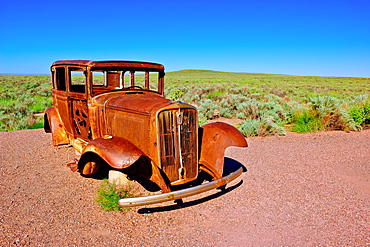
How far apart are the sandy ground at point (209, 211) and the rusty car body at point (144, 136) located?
1.54 feet

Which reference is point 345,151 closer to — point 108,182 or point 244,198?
point 244,198

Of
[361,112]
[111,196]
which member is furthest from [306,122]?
[111,196]

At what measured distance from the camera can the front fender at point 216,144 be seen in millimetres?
4730

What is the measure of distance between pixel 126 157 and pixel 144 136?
558 millimetres

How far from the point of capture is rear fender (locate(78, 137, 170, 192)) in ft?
12.4

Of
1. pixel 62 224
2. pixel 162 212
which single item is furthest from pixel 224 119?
pixel 62 224

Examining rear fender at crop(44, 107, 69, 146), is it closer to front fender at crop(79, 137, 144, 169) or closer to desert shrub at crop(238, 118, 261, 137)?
front fender at crop(79, 137, 144, 169)

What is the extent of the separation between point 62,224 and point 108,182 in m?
1.26

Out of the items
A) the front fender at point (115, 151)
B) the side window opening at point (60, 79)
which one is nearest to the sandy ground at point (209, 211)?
the front fender at point (115, 151)

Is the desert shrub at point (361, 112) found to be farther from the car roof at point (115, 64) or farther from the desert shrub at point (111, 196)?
the desert shrub at point (111, 196)

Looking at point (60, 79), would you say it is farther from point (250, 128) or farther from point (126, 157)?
point (250, 128)

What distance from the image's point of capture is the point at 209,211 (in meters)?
4.29

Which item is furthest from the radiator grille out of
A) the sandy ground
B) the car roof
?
the car roof

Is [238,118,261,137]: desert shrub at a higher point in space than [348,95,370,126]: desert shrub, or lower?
lower
